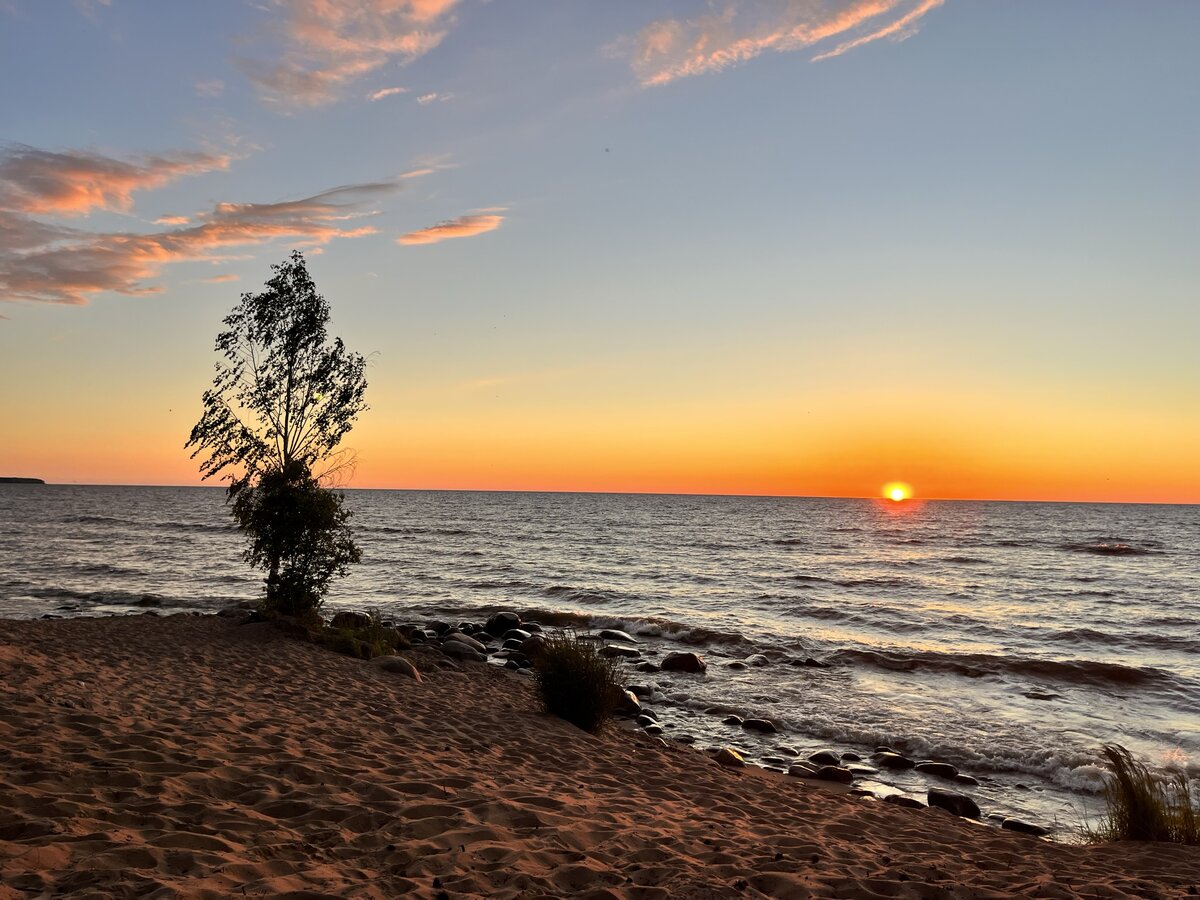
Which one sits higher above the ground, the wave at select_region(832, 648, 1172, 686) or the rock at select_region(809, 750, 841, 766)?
the rock at select_region(809, 750, 841, 766)

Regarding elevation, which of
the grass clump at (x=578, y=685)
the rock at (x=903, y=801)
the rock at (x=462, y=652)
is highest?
the grass clump at (x=578, y=685)

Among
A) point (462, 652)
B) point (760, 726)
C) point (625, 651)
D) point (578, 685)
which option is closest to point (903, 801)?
point (760, 726)

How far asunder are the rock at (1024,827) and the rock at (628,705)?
6.66 meters

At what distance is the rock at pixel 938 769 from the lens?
1218 cm

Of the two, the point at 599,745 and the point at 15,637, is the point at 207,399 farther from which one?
the point at 599,745

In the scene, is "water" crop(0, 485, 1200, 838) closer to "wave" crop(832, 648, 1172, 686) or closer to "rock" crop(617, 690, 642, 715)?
"wave" crop(832, 648, 1172, 686)

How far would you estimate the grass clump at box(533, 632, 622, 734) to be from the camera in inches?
470

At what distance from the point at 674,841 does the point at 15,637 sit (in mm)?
15026

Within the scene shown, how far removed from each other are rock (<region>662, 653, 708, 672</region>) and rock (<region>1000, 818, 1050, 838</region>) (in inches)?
371

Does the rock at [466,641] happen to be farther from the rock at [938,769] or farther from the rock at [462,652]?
the rock at [938,769]

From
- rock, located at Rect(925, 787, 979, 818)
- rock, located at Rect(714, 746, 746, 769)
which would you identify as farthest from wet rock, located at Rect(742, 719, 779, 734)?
rock, located at Rect(925, 787, 979, 818)

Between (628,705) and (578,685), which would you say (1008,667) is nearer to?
(628,705)

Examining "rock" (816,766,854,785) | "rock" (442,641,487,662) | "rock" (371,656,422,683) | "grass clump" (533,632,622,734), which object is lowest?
"rock" (816,766,854,785)

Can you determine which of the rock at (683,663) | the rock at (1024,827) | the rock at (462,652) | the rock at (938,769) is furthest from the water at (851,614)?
the rock at (462,652)
